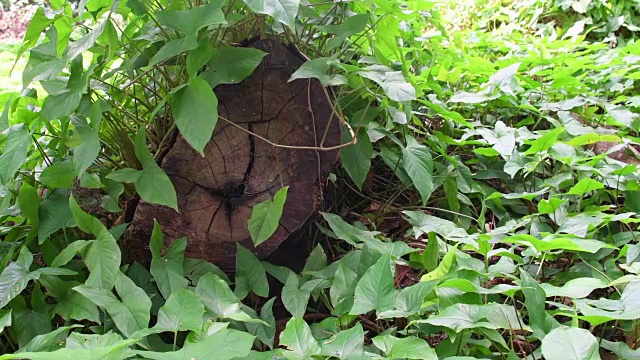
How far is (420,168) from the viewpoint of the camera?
3.90 feet

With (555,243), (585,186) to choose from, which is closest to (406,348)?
(555,243)

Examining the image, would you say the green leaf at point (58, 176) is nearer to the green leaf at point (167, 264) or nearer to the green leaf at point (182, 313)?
the green leaf at point (167, 264)

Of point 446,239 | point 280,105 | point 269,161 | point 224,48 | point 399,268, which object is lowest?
point 399,268

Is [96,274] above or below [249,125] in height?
below

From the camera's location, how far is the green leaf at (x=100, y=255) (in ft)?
2.89

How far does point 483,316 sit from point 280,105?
1.92 ft

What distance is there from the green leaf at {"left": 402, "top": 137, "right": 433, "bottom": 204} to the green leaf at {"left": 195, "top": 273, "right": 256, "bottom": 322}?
1.63 feet

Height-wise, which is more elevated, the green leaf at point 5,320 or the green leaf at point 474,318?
the green leaf at point 474,318

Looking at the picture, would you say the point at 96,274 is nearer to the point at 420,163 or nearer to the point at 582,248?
the point at 420,163

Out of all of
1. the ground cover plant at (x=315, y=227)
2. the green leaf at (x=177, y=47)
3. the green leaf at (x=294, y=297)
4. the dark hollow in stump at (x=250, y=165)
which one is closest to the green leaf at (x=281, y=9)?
the ground cover plant at (x=315, y=227)

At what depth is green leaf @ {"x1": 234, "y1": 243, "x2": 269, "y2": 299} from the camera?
101cm

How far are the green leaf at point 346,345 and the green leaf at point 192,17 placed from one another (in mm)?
533

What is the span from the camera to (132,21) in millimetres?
1116

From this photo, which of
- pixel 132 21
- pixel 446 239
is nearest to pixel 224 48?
pixel 132 21
